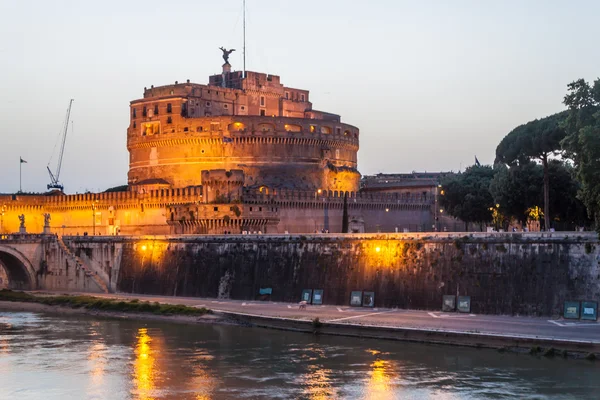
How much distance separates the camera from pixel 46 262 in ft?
177

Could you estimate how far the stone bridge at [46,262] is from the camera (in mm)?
53000

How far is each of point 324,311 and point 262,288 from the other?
6.07m

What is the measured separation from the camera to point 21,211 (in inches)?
2822

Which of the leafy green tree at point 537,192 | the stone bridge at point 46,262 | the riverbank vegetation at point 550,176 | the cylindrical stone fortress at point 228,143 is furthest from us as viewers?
the cylindrical stone fortress at point 228,143

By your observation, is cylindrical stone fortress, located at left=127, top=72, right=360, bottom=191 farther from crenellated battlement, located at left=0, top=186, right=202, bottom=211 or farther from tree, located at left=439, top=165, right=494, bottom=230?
tree, located at left=439, top=165, right=494, bottom=230

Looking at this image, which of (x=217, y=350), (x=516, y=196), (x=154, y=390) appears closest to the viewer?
(x=154, y=390)

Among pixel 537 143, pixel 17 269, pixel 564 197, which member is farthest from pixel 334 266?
pixel 17 269

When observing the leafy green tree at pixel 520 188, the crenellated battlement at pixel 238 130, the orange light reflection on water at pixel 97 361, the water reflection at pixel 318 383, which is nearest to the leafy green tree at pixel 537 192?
the leafy green tree at pixel 520 188

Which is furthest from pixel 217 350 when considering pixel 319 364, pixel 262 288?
pixel 262 288

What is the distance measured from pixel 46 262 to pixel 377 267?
2213cm

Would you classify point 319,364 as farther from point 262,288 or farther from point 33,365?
point 262,288

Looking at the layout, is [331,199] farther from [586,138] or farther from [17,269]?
[586,138]

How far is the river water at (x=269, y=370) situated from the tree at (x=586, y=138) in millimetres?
7352

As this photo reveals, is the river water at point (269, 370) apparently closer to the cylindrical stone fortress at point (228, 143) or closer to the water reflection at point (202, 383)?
the water reflection at point (202, 383)
